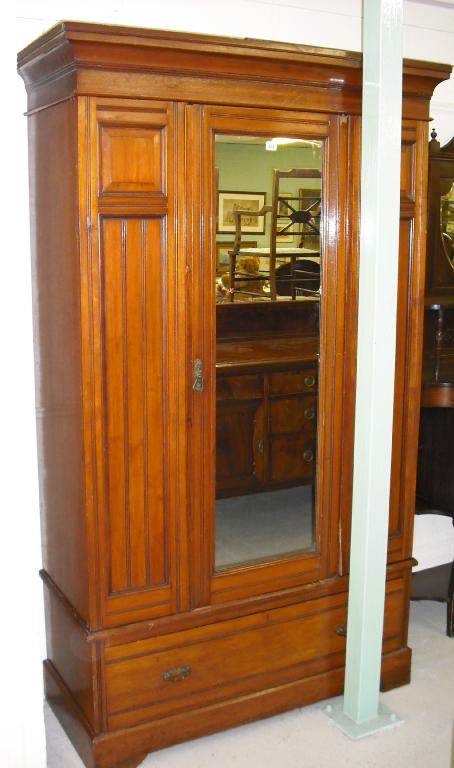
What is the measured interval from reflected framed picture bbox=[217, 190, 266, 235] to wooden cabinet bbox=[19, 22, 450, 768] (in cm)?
2

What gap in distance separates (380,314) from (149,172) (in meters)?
0.82

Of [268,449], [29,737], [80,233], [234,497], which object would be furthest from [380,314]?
[29,737]

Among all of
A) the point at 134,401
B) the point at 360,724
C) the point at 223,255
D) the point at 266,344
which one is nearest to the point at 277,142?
the point at 223,255

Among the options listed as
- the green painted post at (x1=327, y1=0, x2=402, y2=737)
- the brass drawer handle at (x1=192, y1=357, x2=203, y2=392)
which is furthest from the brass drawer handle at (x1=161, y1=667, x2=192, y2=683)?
the brass drawer handle at (x1=192, y1=357, x2=203, y2=392)

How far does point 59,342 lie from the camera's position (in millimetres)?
2551

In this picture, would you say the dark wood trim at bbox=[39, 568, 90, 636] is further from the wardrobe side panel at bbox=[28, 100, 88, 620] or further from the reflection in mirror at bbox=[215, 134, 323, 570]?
the reflection in mirror at bbox=[215, 134, 323, 570]

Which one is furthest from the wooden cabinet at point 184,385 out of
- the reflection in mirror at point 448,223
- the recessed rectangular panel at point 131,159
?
the reflection in mirror at point 448,223

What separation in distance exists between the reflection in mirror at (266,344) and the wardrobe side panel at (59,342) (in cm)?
44

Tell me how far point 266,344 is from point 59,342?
0.65 metres

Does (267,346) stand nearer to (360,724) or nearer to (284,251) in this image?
(284,251)

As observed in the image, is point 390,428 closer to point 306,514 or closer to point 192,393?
point 306,514

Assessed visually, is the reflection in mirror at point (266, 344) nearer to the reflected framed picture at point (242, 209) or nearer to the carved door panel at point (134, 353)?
the reflected framed picture at point (242, 209)

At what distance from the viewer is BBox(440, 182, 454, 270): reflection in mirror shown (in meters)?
3.62

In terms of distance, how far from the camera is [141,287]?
2.39 m
